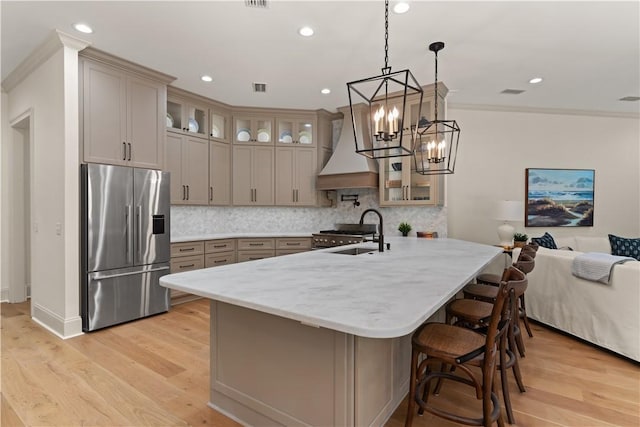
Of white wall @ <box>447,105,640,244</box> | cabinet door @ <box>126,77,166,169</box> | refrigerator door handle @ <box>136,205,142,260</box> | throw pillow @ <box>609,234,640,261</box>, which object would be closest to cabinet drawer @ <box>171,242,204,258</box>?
refrigerator door handle @ <box>136,205,142,260</box>

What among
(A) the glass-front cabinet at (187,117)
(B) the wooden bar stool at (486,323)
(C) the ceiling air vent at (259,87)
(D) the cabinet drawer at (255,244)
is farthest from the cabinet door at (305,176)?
(B) the wooden bar stool at (486,323)

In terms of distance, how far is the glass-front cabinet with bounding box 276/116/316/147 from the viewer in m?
5.57

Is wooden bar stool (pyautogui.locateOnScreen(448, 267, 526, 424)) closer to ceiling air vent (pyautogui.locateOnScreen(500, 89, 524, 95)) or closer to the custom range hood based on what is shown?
the custom range hood

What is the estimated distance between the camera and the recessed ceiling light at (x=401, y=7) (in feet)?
8.44

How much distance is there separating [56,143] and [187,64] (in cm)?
157

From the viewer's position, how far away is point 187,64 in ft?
12.3

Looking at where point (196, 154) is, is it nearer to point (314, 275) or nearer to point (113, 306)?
point (113, 306)

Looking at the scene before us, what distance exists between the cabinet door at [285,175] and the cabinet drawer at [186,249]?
152 cm

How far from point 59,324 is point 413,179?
4.52m

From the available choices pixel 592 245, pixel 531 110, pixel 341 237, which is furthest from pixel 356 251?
pixel 531 110

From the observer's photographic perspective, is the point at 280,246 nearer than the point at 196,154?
No

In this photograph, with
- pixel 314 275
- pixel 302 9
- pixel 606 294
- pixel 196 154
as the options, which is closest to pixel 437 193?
pixel 606 294

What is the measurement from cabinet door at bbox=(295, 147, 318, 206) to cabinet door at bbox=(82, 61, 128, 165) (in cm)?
263

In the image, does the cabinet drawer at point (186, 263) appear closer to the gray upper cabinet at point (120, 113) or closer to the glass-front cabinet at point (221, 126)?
the gray upper cabinet at point (120, 113)
